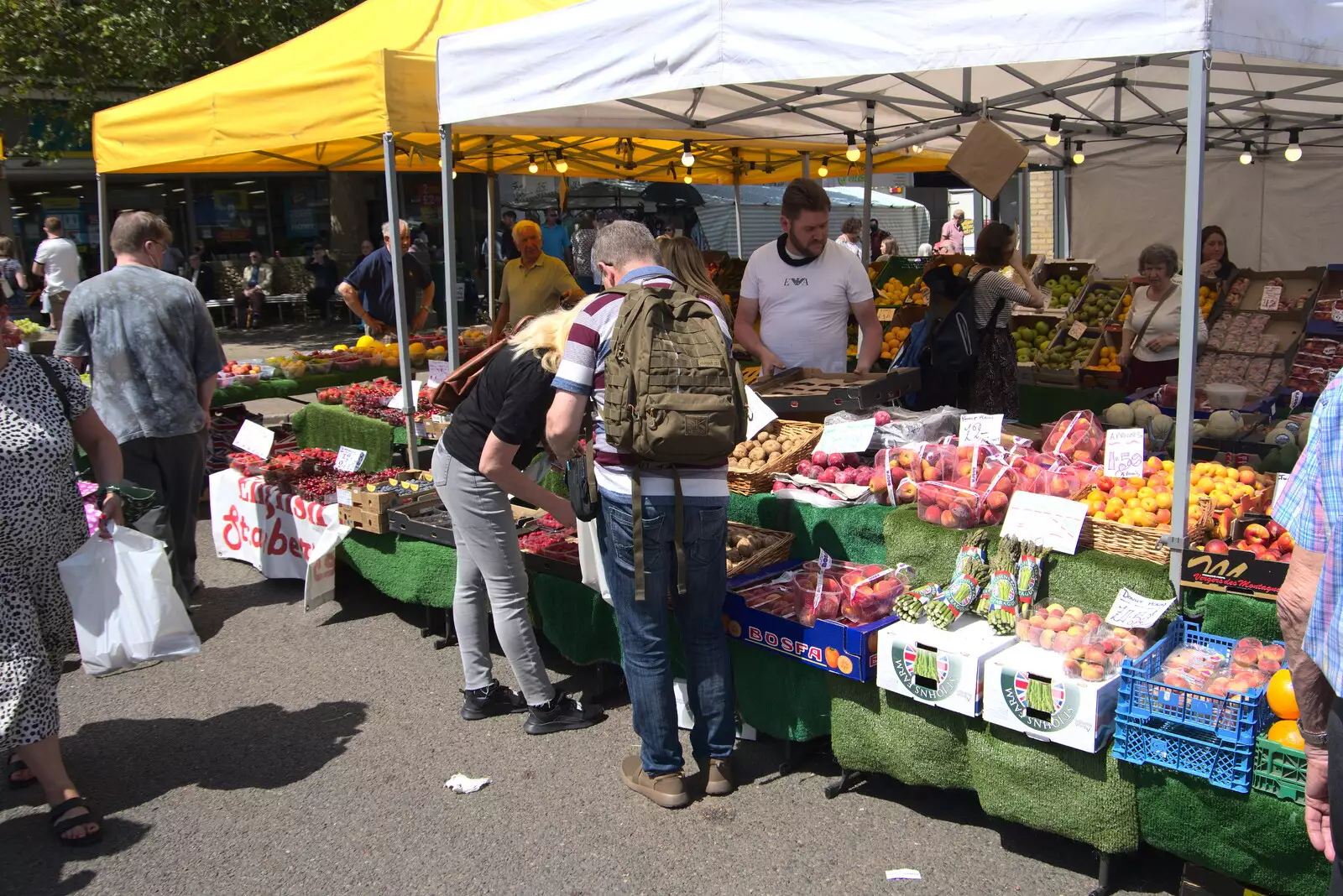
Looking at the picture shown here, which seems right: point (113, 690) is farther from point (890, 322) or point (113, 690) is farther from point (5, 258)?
point (5, 258)

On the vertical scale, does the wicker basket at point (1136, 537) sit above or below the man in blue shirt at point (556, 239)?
below

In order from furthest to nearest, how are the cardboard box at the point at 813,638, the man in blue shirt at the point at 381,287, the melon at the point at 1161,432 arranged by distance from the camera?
the man in blue shirt at the point at 381,287, the melon at the point at 1161,432, the cardboard box at the point at 813,638

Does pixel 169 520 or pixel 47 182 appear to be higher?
pixel 47 182

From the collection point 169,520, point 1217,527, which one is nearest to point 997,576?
point 1217,527

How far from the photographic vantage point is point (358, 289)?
8.29m

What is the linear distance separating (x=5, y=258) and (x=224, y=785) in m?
11.2

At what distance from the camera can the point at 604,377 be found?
10.1 ft

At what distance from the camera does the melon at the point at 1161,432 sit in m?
4.53

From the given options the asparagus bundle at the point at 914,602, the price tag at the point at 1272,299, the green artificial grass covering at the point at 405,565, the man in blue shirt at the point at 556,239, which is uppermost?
the man in blue shirt at the point at 556,239

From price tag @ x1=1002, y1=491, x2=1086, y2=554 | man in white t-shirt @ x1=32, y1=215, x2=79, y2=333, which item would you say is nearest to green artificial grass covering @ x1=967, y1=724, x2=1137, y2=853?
price tag @ x1=1002, y1=491, x2=1086, y2=554

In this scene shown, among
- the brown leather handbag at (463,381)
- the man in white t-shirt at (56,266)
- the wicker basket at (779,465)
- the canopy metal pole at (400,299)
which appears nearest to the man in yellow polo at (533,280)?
the canopy metal pole at (400,299)

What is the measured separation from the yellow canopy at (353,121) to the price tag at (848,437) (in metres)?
1.96

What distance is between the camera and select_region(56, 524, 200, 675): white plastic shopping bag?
321cm

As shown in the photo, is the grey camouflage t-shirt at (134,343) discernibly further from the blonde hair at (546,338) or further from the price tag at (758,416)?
the price tag at (758,416)
